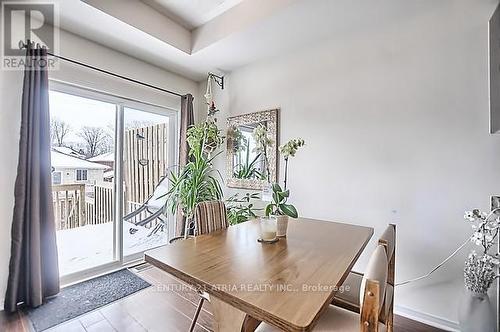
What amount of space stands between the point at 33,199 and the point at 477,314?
351 centimetres

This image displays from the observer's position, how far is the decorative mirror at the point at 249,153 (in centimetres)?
298

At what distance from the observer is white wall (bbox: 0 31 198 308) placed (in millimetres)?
2129

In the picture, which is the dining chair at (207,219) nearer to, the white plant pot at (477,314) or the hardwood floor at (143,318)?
the hardwood floor at (143,318)

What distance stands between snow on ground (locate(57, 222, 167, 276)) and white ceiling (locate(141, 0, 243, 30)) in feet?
8.25

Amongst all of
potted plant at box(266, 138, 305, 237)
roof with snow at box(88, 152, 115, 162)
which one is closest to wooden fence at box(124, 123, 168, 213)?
roof with snow at box(88, 152, 115, 162)

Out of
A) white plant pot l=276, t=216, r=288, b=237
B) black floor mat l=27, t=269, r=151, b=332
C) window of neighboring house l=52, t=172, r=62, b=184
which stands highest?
window of neighboring house l=52, t=172, r=62, b=184

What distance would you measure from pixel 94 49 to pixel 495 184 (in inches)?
152

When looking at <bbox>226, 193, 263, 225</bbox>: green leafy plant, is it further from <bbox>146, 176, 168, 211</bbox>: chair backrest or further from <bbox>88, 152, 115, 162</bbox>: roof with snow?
<bbox>88, 152, 115, 162</bbox>: roof with snow

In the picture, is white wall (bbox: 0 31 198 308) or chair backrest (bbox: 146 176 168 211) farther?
chair backrest (bbox: 146 176 168 211)

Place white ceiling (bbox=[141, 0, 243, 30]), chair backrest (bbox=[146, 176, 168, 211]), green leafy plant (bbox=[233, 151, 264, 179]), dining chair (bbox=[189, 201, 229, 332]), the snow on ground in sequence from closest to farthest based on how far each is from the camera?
dining chair (bbox=[189, 201, 229, 332]) < white ceiling (bbox=[141, 0, 243, 30]) < the snow on ground < green leafy plant (bbox=[233, 151, 264, 179]) < chair backrest (bbox=[146, 176, 168, 211])

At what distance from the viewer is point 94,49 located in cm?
267

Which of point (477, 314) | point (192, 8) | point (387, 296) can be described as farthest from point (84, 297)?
point (477, 314)

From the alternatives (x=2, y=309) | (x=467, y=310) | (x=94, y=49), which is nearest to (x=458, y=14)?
(x=467, y=310)

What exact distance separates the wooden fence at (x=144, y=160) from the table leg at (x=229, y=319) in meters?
2.47
